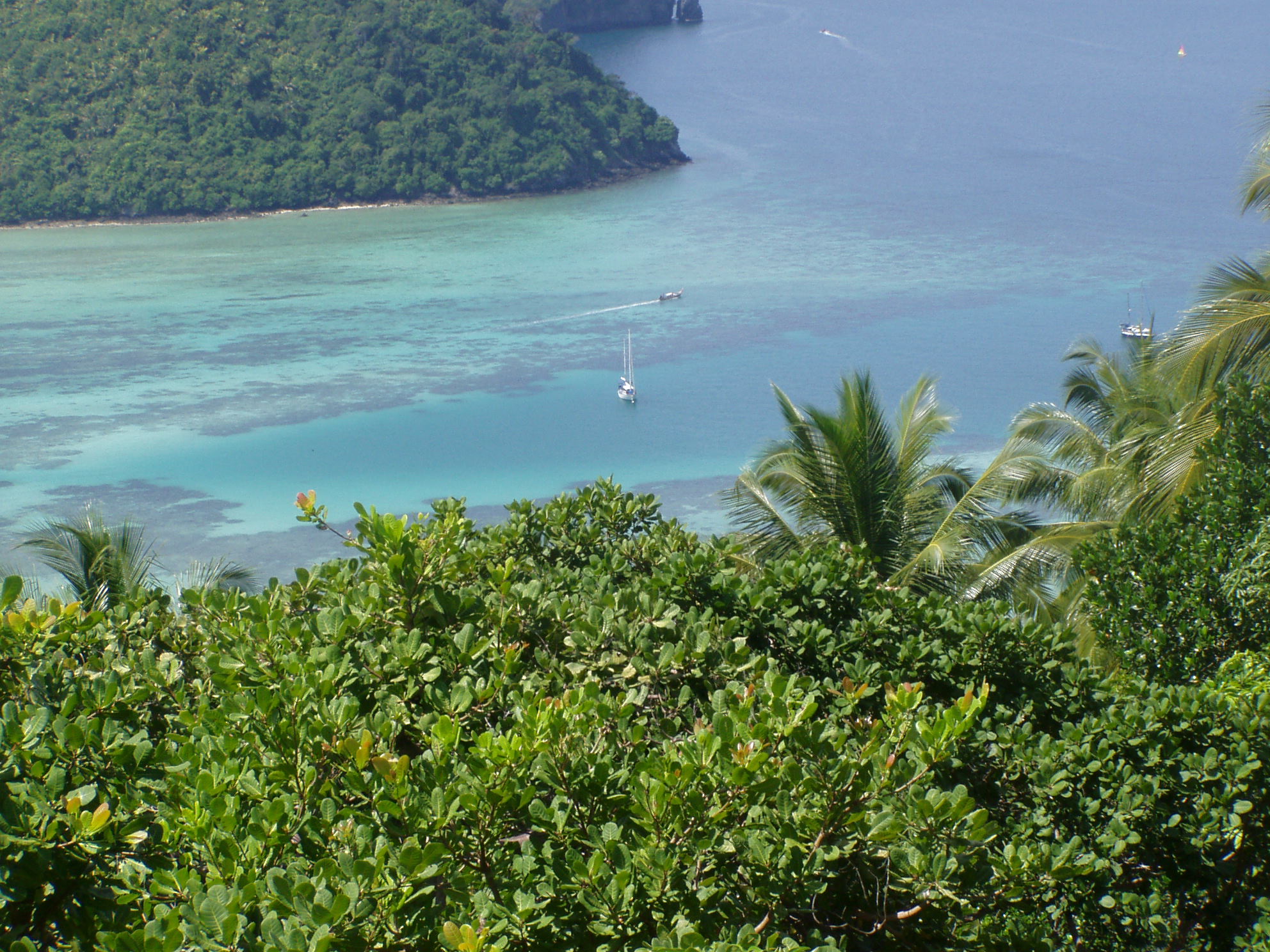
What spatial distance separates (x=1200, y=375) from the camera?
8797mm

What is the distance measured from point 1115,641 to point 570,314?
30.4m

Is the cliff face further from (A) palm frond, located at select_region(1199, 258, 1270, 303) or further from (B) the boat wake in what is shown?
(A) palm frond, located at select_region(1199, 258, 1270, 303)

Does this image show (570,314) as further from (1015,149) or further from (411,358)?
(1015,149)

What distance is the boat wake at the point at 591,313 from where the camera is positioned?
35031 mm

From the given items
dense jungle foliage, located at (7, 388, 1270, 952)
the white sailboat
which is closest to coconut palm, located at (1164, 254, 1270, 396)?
dense jungle foliage, located at (7, 388, 1270, 952)

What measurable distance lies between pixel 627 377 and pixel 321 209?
89.5 feet

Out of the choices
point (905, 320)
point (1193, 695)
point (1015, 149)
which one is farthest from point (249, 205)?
point (1193, 695)

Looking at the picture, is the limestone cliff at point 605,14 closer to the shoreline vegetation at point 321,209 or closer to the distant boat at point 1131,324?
the shoreline vegetation at point 321,209

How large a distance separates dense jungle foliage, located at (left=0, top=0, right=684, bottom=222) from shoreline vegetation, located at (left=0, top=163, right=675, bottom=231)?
27cm

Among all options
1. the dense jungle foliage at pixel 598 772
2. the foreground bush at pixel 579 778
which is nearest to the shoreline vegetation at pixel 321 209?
the dense jungle foliage at pixel 598 772

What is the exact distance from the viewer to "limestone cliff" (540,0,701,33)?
3671 inches

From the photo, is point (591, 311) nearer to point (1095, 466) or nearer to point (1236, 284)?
point (1095, 466)

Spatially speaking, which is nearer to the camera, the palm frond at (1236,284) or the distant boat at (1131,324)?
the palm frond at (1236,284)

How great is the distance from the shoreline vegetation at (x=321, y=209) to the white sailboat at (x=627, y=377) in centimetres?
2321
